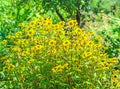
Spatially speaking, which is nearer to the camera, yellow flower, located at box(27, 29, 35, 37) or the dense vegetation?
the dense vegetation

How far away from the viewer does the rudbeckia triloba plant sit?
467 cm

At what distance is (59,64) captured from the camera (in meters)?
4.82

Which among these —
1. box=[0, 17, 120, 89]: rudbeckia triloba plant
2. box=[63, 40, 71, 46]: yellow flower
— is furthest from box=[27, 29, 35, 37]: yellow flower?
box=[63, 40, 71, 46]: yellow flower

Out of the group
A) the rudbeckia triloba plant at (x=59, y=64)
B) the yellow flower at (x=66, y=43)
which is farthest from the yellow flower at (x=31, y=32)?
the yellow flower at (x=66, y=43)

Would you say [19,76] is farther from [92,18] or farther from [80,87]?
[92,18]

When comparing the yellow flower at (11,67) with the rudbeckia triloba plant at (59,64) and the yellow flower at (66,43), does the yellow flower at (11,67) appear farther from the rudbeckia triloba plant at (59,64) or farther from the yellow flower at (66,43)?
the yellow flower at (66,43)

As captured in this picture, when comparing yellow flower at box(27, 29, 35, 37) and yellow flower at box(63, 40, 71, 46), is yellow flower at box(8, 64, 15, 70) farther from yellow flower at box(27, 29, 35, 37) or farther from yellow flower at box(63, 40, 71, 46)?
yellow flower at box(63, 40, 71, 46)

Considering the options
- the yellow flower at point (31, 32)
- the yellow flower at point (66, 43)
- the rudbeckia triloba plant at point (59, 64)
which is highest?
the yellow flower at point (31, 32)

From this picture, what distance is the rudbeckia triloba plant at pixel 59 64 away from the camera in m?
4.67

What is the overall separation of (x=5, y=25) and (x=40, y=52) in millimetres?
3143

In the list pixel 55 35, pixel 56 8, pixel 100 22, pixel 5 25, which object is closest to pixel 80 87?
pixel 55 35

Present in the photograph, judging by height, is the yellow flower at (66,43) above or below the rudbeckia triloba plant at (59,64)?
above

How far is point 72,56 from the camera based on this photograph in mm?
4719

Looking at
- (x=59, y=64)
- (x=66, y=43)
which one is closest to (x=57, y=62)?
(x=59, y=64)
